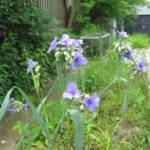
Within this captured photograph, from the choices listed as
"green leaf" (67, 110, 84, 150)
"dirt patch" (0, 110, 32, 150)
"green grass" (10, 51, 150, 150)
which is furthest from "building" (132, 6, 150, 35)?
"green leaf" (67, 110, 84, 150)

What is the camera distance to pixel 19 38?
14.2 ft

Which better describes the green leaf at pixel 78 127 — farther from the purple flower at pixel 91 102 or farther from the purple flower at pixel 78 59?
the purple flower at pixel 78 59

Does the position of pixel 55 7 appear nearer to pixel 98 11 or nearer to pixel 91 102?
pixel 98 11

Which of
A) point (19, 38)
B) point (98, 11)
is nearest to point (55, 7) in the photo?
point (98, 11)

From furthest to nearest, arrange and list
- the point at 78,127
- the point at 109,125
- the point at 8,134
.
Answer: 1. the point at 8,134
2. the point at 109,125
3. the point at 78,127

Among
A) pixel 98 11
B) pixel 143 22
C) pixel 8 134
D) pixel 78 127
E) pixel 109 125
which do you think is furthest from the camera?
pixel 143 22

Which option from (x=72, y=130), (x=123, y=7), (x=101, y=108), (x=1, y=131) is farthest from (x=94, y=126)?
(x=123, y=7)

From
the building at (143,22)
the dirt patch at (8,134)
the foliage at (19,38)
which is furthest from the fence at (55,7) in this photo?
the building at (143,22)

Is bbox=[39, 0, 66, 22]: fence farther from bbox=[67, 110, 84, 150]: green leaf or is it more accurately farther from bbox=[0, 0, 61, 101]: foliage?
bbox=[67, 110, 84, 150]: green leaf

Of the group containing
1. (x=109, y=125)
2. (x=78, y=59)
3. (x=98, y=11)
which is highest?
(x=98, y=11)

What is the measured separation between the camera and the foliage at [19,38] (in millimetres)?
3828

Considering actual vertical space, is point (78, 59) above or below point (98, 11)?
below

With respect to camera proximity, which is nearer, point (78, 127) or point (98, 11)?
point (78, 127)

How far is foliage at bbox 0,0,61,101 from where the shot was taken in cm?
383
